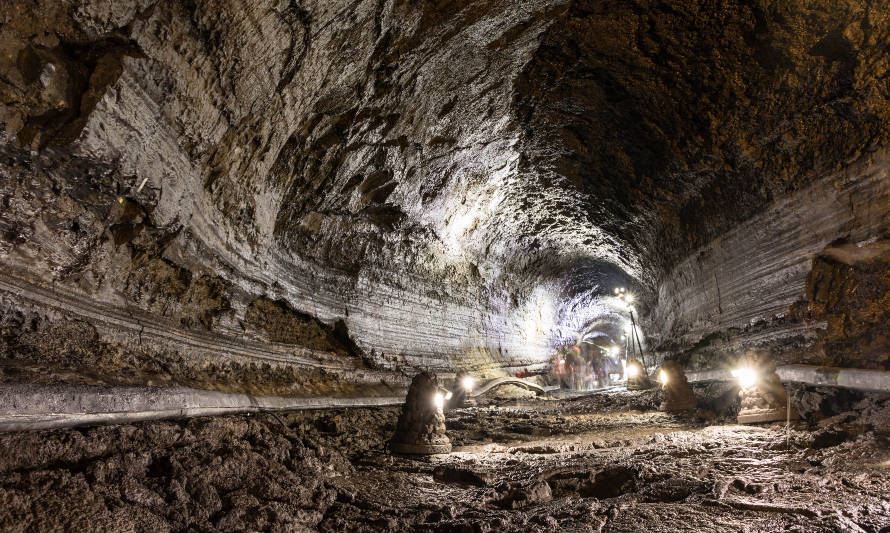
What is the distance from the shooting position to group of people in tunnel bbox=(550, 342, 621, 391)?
18.6m

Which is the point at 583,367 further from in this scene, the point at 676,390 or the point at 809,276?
the point at 809,276

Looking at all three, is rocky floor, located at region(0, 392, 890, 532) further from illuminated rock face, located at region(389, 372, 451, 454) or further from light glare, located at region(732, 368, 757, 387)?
light glare, located at region(732, 368, 757, 387)

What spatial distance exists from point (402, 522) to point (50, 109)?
331cm

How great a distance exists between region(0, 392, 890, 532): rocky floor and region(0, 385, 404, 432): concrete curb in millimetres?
89

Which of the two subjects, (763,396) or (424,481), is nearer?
(424,481)

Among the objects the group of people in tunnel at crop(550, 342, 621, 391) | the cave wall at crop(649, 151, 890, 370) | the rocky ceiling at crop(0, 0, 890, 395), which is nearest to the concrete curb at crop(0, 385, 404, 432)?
the rocky ceiling at crop(0, 0, 890, 395)

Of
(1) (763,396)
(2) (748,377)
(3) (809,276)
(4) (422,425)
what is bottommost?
(4) (422,425)

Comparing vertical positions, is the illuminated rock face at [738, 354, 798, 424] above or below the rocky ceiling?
below

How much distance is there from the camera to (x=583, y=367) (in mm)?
27359

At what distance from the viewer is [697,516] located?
8.20 ft

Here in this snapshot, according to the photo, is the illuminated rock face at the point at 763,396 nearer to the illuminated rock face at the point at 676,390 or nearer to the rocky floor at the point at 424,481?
the rocky floor at the point at 424,481

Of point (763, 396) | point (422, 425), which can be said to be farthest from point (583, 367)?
point (422, 425)

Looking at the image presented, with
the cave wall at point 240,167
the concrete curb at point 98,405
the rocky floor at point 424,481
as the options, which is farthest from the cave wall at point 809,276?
the concrete curb at point 98,405

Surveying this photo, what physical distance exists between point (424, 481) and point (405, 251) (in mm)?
5563
